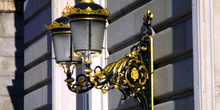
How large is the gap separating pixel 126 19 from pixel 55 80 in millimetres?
2990

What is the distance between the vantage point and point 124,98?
26.9 feet

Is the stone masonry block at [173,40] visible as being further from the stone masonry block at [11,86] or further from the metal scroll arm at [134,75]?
the stone masonry block at [11,86]

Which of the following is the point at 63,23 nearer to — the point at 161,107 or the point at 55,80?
the point at 161,107

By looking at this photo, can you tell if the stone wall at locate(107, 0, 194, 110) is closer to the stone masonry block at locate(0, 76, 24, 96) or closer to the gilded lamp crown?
the gilded lamp crown

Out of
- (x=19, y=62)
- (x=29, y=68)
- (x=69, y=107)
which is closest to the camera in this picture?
(x=69, y=107)

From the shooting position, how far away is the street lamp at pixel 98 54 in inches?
293

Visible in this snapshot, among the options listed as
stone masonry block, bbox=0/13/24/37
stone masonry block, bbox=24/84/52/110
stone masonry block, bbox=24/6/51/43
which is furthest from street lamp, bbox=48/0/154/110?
stone masonry block, bbox=0/13/24/37

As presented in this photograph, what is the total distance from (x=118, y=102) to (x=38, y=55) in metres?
4.32

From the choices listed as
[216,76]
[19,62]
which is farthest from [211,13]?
[19,62]

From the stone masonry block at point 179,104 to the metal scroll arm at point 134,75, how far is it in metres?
0.25

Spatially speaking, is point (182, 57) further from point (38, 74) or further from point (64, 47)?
point (38, 74)

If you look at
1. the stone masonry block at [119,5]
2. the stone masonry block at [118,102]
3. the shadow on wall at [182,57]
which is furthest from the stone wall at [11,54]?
the shadow on wall at [182,57]

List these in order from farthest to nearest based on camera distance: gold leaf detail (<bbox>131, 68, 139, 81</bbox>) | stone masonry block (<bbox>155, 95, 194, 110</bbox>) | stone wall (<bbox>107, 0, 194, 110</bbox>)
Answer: gold leaf detail (<bbox>131, 68, 139, 81</bbox>) → stone wall (<bbox>107, 0, 194, 110</bbox>) → stone masonry block (<bbox>155, 95, 194, 110</bbox>)

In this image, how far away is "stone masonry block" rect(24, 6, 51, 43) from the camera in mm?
12531
